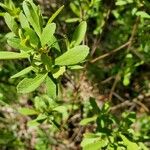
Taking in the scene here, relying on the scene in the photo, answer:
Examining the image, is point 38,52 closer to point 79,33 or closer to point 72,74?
point 79,33

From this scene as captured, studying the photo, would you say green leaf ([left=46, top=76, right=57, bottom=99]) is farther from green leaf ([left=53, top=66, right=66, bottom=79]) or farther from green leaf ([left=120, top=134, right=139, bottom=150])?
green leaf ([left=120, top=134, right=139, bottom=150])

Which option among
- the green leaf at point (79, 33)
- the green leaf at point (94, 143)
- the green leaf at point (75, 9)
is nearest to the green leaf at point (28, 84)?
the green leaf at point (79, 33)

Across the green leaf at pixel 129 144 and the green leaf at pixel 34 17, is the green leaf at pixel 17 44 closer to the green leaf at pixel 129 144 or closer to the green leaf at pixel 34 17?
the green leaf at pixel 34 17

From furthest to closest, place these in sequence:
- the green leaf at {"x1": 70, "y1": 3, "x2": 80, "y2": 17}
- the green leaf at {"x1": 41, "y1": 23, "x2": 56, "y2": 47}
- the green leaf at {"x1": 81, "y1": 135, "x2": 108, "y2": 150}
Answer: the green leaf at {"x1": 70, "y1": 3, "x2": 80, "y2": 17}
the green leaf at {"x1": 81, "y1": 135, "x2": 108, "y2": 150}
the green leaf at {"x1": 41, "y1": 23, "x2": 56, "y2": 47}

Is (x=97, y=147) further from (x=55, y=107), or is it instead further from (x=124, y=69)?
(x=124, y=69)

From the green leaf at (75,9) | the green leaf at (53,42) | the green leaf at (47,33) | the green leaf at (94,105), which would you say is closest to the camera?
the green leaf at (47,33)

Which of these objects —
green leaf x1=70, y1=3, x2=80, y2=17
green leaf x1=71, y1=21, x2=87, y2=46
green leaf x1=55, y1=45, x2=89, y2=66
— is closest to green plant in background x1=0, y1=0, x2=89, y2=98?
green leaf x1=55, y1=45, x2=89, y2=66
